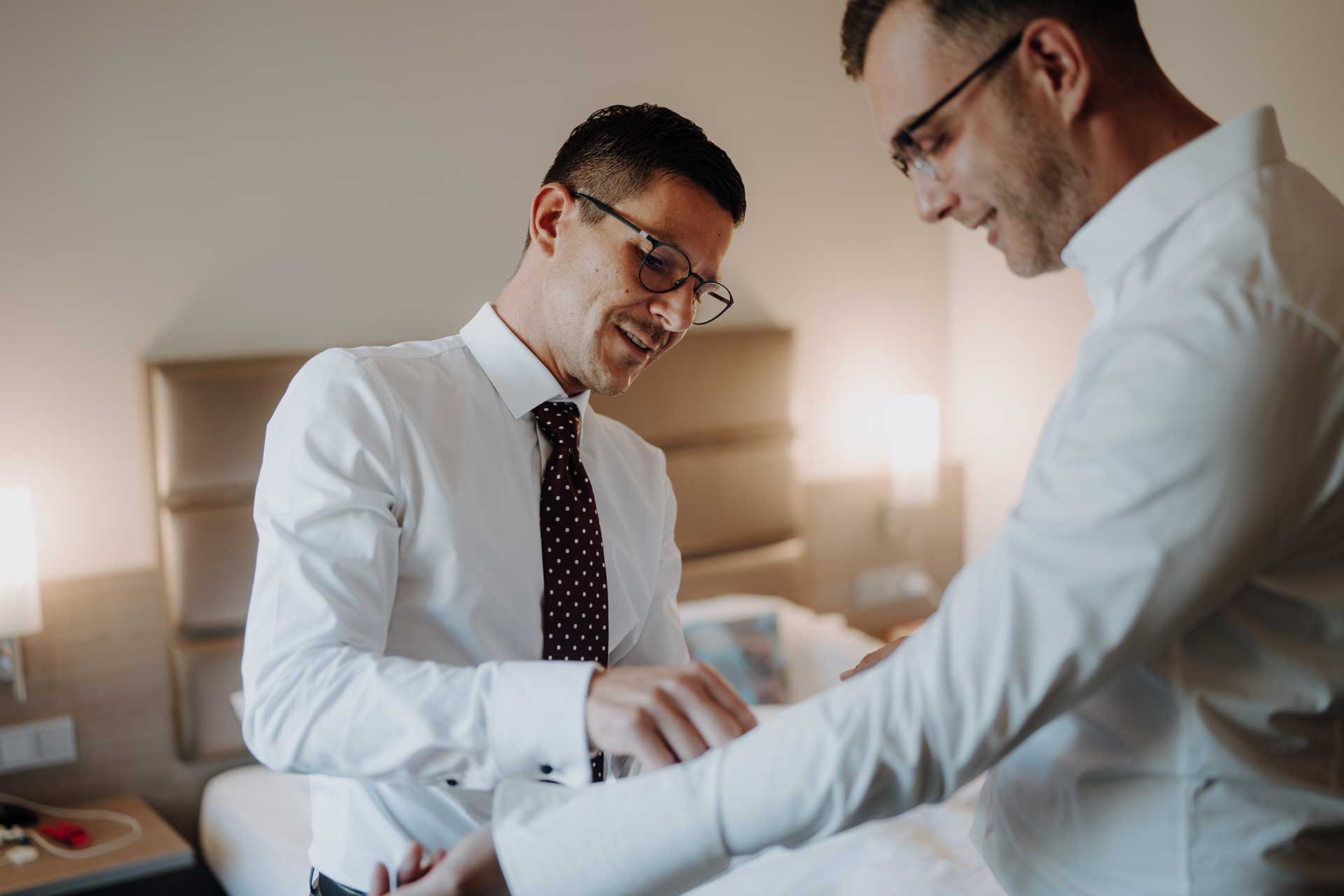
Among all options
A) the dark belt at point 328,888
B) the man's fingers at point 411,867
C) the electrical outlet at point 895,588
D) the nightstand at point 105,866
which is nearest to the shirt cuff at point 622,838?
the man's fingers at point 411,867

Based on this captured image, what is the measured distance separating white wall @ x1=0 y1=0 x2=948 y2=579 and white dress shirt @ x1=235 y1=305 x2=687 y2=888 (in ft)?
4.90

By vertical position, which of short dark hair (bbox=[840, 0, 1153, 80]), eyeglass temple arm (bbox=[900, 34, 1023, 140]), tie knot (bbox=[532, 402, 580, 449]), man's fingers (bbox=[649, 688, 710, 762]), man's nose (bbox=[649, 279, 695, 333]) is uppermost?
short dark hair (bbox=[840, 0, 1153, 80])

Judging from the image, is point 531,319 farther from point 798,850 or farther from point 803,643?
point 803,643

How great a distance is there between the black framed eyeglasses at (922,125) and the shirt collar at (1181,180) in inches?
5.8

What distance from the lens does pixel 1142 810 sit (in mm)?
827

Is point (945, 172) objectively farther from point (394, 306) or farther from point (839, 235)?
point (839, 235)

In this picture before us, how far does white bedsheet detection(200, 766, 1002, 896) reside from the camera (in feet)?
6.11

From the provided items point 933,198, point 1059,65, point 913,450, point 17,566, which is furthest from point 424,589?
point 913,450

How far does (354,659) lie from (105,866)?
164 centimetres

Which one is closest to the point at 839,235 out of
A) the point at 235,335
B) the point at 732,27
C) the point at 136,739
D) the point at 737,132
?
Result: the point at 737,132

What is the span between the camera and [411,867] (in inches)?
38.0

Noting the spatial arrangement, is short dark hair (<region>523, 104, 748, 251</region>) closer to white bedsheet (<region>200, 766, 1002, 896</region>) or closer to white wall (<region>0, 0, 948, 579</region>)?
white bedsheet (<region>200, 766, 1002, 896</region>)

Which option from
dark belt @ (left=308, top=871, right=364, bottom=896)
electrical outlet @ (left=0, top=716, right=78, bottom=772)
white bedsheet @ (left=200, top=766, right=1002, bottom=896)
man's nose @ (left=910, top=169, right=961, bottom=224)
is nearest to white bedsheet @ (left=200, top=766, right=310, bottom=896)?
white bedsheet @ (left=200, top=766, right=1002, bottom=896)

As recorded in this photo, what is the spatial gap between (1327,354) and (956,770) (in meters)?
0.37
